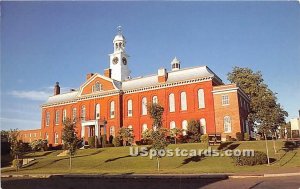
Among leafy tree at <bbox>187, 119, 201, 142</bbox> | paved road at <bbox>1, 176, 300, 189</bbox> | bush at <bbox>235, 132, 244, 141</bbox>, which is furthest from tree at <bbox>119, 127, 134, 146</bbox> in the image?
paved road at <bbox>1, 176, 300, 189</bbox>

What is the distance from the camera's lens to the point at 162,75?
46562mm

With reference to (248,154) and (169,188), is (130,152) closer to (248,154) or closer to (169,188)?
(248,154)

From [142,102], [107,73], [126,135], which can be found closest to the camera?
[126,135]

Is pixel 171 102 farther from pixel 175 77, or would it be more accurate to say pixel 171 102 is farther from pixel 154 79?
pixel 154 79

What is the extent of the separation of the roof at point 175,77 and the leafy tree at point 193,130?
6.55m

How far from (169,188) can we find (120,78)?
43791 millimetres

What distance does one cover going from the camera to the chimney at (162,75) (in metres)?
46.3

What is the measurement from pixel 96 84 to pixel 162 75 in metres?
12.2

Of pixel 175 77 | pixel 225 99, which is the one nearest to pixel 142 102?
pixel 175 77

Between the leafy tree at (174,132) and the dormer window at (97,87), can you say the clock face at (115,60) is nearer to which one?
the dormer window at (97,87)

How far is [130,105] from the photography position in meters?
48.5

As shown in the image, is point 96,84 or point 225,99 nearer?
point 225,99

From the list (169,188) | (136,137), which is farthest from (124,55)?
(169,188)

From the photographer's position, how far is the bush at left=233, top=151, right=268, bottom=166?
73.8ft
